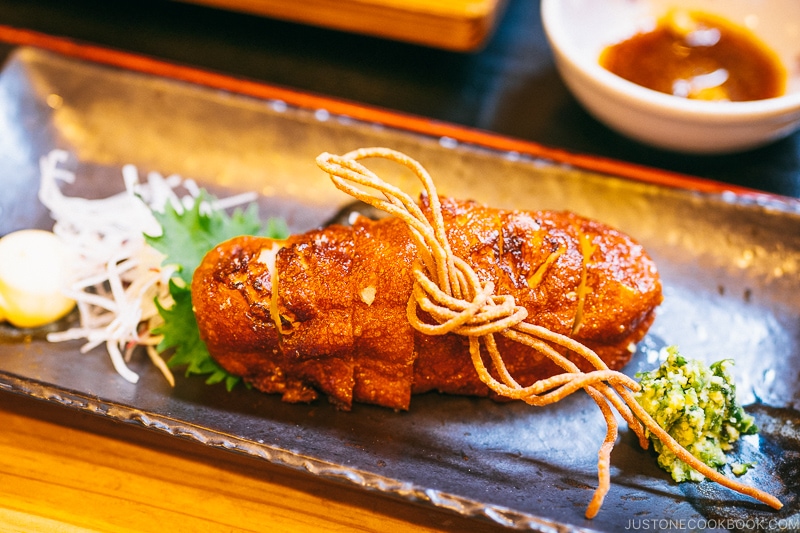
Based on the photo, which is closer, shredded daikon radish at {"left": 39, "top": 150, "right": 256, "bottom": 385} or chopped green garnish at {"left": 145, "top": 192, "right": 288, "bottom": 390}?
chopped green garnish at {"left": 145, "top": 192, "right": 288, "bottom": 390}

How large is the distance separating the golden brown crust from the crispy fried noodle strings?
4.8 inches

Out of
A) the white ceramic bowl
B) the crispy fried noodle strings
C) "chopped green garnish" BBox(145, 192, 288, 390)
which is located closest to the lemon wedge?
"chopped green garnish" BBox(145, 192, 288, 390)

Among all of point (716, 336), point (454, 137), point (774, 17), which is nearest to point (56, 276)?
point (454, 137)

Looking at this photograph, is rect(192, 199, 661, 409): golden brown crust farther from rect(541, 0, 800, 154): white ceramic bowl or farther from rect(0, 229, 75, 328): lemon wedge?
rect(541, 0, 800, 154): white ceramic bowl

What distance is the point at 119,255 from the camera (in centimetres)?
336

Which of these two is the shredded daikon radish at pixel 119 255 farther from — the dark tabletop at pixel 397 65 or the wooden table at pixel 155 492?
the dark tabletop at pixel 397 65

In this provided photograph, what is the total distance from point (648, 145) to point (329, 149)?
6.41 feet

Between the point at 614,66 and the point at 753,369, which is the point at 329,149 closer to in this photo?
the point at 614,66

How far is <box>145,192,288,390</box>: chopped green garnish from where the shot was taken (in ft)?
9.88

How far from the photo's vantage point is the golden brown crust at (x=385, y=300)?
2734 millimetres

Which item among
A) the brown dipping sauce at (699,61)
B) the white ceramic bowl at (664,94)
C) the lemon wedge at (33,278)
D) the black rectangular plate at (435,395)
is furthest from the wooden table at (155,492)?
the brown dipping sauce at (699,61)

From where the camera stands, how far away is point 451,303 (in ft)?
8.36

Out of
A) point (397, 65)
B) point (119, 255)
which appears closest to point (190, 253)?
point (119, 255)

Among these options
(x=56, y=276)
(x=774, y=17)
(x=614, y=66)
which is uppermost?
(x=774, y=17)
